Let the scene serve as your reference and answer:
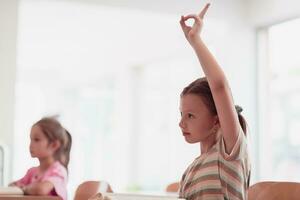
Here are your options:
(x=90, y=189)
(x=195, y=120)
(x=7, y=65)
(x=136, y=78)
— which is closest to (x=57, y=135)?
(x=90, y=189)

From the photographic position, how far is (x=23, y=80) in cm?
830

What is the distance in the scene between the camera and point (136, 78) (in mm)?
6992

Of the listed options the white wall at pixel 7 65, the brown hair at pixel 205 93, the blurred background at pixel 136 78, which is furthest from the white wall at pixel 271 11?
the brown hair at pixel 205 93

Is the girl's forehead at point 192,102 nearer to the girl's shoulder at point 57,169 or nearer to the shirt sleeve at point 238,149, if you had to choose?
the shirt sleeve at point 238,149

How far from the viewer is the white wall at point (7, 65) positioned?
3.66 meters

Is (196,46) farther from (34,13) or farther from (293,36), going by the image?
(34,13)

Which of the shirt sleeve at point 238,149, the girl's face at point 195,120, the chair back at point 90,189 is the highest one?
the girl's face at point 195,120

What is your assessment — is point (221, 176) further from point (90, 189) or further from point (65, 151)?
point (65, 151)

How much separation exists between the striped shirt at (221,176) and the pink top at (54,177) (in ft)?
2.70

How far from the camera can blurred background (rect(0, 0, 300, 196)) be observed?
403 centimetres

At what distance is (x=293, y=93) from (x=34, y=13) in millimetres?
2074

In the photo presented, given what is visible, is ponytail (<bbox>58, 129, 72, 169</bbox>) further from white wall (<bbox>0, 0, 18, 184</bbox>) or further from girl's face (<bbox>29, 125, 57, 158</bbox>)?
white wall (<bbox>0, 0, 18, 184</bbox>)

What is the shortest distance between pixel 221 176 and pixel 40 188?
85 cm

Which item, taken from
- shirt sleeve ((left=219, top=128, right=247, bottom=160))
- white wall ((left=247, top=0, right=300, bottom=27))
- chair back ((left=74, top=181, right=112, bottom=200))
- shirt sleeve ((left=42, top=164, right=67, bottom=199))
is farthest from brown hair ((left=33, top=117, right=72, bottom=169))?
white wall ((left=247, top=0, right=300, bottom=27))
